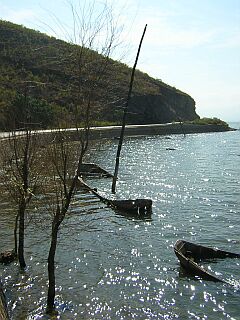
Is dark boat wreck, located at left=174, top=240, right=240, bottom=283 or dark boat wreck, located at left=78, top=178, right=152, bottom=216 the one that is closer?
dark boat wreck, located at left=174, top=240, right=240, bottom=283

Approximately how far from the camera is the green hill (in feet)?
38.0

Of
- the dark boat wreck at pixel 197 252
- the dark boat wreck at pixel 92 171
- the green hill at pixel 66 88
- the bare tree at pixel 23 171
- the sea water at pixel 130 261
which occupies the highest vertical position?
the green hill at pixel 66 88

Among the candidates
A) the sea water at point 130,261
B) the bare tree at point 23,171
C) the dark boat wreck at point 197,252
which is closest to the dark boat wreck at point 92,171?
the sea water at point 130,261

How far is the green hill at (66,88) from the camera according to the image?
38.0 feet

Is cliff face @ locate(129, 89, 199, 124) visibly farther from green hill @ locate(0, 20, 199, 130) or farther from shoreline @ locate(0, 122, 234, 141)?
shoreline @ locate(0, 122, 234, 141)

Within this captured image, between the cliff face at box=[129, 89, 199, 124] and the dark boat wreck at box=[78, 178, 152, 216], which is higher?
the cliff face at box=[129, 89, 199, 124]

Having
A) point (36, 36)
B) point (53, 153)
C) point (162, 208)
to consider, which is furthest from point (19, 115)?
point (36, 36)

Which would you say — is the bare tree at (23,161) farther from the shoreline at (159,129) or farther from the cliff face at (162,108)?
the cliff face at (162,108)

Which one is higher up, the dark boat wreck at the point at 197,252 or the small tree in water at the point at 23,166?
the small tree in water at the point at 23,166

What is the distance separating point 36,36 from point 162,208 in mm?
105898

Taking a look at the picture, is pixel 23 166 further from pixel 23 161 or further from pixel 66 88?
pixel 66 88

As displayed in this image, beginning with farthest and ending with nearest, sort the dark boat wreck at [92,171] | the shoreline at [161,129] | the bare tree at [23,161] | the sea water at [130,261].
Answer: the shoreline at [161,129] → the dark boat wreck at [92,171] → the bare tree at [23,161] → the sea water at [130,261]

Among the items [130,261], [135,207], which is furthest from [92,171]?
[130,261]

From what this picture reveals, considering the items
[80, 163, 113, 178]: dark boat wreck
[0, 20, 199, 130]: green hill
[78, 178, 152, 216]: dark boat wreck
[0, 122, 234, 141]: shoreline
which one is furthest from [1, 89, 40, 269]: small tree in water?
[0, 122, 234, 141]: shoreline
